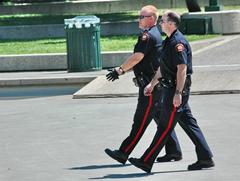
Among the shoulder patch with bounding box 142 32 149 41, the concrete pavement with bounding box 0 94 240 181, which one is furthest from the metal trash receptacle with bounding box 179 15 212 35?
the shoulder patch with bounding box 142 32 149 41

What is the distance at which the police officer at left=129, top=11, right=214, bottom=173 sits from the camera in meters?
8.58

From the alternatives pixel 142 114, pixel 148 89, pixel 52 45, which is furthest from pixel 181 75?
pixel 52 45

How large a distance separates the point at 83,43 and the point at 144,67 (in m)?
8.99

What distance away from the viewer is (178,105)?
861 centimetres

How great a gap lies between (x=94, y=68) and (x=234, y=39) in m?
4.03

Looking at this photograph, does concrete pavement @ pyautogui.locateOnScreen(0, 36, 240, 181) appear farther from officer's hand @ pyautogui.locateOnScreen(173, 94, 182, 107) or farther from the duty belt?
the duty belt

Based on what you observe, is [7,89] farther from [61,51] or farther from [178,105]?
[178,105]

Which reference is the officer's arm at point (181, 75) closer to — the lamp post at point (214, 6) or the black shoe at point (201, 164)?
the black shoe at point (201, 164)

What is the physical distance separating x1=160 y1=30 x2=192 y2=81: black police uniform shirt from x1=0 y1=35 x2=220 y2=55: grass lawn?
11.4 m

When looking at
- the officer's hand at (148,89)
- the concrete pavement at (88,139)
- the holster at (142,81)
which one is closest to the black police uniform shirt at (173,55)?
the officer's hand at (148,89)

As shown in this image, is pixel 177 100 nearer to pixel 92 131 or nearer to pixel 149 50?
pixel 149 50

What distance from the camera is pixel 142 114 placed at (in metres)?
9.33

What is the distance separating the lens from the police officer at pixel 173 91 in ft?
28.1

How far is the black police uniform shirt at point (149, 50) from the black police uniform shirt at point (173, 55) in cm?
41
